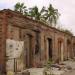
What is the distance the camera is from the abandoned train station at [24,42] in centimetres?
1417

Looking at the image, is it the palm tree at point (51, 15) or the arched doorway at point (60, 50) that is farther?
the palm tree at point (51, 15)

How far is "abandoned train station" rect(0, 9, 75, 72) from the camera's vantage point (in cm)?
1417

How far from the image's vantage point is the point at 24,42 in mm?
16766

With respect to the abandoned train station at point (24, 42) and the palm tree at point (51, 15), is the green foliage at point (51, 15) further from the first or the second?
the abandoned train station at point (24, 42)

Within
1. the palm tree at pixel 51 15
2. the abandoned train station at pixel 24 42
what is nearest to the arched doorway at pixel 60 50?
the abandoned train station at pixel 24 42

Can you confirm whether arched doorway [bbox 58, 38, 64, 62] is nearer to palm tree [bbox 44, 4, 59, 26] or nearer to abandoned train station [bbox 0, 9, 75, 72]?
abandoned train station [bbox 0, 9, 75, 72]

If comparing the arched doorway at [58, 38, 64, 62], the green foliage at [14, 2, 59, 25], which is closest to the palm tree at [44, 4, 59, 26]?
the green foliage at [14, 2, 59, 25]

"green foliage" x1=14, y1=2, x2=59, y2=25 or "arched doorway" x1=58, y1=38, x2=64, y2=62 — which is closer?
"arched doorway" x1=58, y1=38, x2=64, y2=62

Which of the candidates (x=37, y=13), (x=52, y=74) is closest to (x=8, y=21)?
(x=52, y=74)

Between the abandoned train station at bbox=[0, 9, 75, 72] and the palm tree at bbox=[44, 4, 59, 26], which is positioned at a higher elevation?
the palm tree at bbox=[44, 4, 59, 26]

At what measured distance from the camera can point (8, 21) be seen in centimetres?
1427

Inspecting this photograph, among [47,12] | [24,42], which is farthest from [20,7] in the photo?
[24,42]

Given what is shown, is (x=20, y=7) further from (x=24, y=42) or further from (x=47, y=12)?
(x=24, y=42)

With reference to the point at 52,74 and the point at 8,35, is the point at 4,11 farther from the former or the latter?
the point at 52,74
